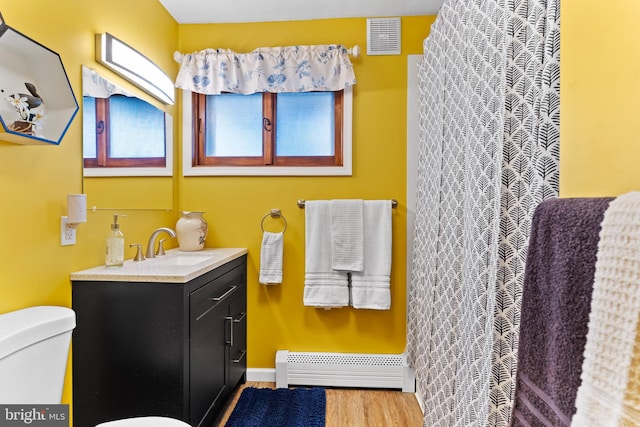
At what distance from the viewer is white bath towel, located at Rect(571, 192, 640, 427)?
0.52 m

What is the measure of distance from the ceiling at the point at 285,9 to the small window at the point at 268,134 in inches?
18.9

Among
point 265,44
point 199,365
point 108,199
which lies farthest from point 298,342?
point 265,44

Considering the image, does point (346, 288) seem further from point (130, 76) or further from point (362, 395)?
point (130, 76)

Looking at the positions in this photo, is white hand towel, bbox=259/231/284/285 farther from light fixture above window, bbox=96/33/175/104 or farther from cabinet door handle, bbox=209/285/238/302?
light fixture above window, bbox=96/33/175/104

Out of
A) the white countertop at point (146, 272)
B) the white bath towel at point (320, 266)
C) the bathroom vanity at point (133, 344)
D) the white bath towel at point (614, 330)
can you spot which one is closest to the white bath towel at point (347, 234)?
the white bath towel at point (320, 266)

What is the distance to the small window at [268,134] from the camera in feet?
7.72

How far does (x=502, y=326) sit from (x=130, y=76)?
199cm

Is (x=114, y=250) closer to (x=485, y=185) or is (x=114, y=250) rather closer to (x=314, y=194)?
(x=314, y=194)

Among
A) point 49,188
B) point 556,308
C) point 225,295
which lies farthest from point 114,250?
point 556,308

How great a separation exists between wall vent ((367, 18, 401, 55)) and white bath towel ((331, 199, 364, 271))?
0.99 metres

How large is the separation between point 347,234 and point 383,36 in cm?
130

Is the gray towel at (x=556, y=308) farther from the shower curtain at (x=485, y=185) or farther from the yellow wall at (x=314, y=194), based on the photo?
the yellow wall at (x=314, y=194)

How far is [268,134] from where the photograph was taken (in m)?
2.37

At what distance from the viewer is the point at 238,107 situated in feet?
7.92
